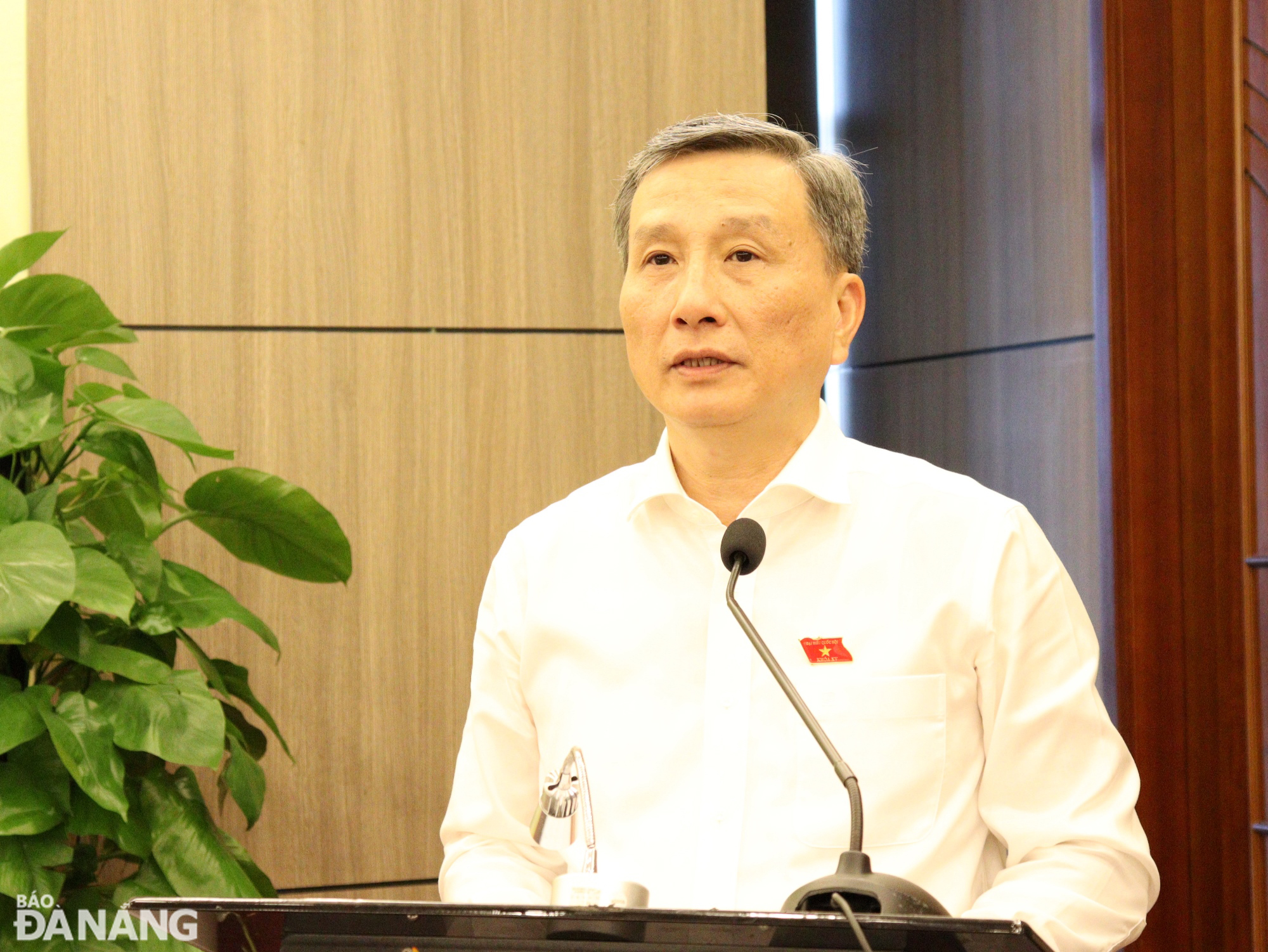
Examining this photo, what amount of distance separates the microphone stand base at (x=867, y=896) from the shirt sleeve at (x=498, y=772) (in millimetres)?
734

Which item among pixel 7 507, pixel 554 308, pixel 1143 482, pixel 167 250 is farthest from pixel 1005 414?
pixel 7 507

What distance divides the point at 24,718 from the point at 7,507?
1.06 ft

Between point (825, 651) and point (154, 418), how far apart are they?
1123 millimetres

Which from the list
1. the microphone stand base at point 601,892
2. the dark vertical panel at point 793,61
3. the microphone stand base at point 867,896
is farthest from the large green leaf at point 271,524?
the dark vertical panel at point 793,61

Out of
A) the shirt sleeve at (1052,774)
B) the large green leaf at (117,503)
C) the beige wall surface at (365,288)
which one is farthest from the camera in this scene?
the beige wall surface at (365,288)

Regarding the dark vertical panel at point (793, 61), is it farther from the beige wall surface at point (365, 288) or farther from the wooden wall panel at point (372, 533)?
the wooden wall panel at point (372, 533)

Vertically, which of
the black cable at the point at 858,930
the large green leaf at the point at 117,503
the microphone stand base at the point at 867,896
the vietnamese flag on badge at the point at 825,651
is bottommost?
the microphone stand base at the point at 867,896

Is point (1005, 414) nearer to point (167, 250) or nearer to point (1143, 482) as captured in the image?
point (1143, 482)

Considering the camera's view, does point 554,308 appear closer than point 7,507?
No

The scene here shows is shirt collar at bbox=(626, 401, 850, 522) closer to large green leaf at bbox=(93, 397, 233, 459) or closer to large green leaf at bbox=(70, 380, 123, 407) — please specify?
large green leaf at bbox=(93, 397, 233, 459)

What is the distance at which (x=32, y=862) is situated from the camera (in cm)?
187

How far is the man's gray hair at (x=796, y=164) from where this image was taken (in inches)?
66.4

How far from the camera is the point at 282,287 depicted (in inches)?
104

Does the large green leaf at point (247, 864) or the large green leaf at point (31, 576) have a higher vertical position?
the large green leaf at point (31, 576)
